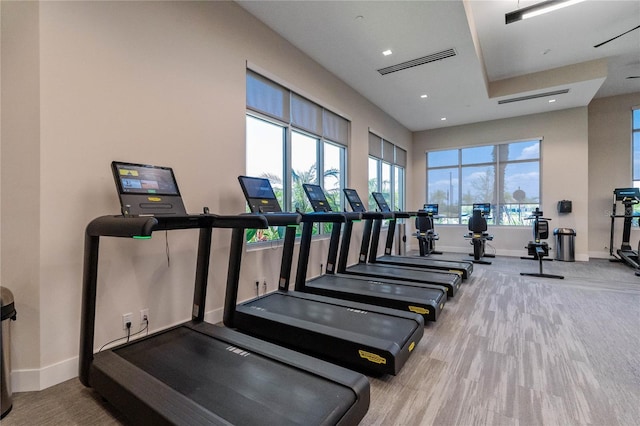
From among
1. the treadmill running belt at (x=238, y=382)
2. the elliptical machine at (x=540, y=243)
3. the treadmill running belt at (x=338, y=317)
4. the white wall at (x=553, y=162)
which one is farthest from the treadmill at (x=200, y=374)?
the white wall at (x=553, y=162)

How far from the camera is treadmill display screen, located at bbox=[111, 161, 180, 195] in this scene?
7.20 ft

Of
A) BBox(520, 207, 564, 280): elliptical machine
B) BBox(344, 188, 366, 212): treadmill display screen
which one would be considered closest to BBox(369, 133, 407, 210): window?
BBox(344, 188, 366, 212): treadmill display screen

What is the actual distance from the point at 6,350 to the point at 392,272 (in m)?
4.35

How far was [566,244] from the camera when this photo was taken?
7.07 metres

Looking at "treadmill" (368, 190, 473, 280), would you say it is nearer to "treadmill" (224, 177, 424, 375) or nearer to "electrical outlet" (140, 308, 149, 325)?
"treadmill" (224, 177, 424, 375)

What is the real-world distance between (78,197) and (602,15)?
707cm

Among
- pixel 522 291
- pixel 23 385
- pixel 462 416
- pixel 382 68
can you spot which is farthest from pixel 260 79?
pixel 522 291

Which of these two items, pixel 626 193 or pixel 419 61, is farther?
pixel 626 193

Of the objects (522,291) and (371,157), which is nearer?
(522,291)

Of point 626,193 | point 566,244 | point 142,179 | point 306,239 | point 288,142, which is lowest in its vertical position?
point 566,244

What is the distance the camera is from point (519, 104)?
23.2ft

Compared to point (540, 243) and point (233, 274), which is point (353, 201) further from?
point (540, 243)

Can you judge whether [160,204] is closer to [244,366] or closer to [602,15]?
[244,366]

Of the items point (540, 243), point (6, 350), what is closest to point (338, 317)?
point (6, 350)
